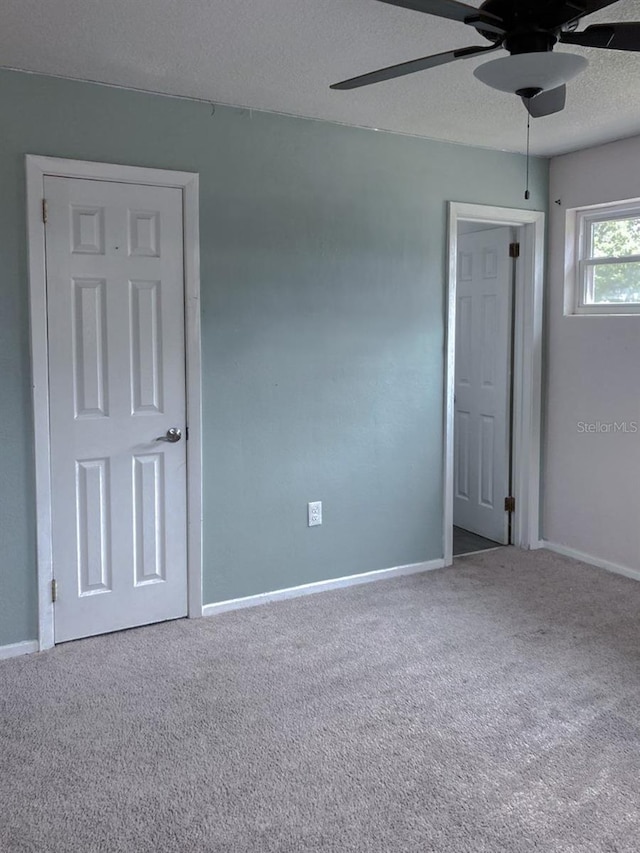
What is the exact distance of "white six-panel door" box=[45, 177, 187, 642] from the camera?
3.11 m

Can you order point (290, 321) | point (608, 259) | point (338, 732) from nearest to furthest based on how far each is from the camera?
point (338, 732) → point (290, 321) → point (608, 259)

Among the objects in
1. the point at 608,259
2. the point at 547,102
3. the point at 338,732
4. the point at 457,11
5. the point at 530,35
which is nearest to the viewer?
the point at 457,11

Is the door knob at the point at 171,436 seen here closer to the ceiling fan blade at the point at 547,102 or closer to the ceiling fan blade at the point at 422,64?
the ceiling fan blade at the point at 422,64

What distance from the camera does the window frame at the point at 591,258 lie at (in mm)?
4094

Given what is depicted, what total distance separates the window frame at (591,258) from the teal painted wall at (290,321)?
44 cm

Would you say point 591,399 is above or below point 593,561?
above

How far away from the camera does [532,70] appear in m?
1.81

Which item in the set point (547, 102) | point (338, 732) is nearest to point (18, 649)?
point (338, 732)

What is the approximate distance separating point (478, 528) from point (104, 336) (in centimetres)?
289

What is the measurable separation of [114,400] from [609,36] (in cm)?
232

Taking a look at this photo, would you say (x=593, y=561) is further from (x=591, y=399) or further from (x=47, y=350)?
(x=47, y=350)

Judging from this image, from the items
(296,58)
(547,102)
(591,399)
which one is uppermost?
(296,58)

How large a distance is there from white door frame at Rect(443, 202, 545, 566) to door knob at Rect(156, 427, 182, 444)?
1627 mm

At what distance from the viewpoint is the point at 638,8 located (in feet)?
7.60
